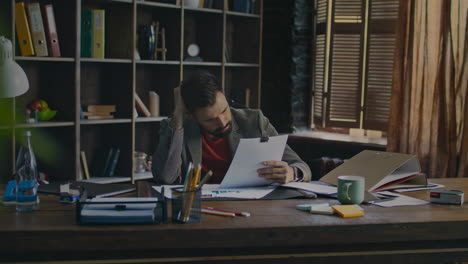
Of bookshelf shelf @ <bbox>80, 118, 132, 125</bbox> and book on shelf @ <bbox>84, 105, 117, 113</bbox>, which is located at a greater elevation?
book on shelf @ <bbox>84, 105, 117, 113</bbox>

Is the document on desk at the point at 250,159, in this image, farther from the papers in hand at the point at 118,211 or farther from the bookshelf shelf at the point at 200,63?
the bookshelf shelf at the point at 200,63

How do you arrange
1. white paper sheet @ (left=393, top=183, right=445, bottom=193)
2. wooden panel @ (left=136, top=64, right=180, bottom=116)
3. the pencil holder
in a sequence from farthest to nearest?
wooden panel @ (left=136, top=64, right=180, bottom=116)
white paper sheet @ (left=393, top=183, right=445, bottom=193)
the pencil holder

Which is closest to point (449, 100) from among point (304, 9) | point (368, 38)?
point (368, 38)

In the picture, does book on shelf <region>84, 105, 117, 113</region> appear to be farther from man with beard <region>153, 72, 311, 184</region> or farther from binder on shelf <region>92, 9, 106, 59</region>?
man with beard <region>153, 72, 311, 184</region>

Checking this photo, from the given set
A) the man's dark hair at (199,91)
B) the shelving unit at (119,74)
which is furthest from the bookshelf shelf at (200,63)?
the man's dark hair at (199,91)

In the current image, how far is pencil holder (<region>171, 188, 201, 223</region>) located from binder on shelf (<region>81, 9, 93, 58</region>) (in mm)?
2334

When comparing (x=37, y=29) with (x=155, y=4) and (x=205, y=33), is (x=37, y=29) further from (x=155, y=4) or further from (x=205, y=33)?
(x=205, y=33)

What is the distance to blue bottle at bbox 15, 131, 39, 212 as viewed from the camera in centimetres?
176

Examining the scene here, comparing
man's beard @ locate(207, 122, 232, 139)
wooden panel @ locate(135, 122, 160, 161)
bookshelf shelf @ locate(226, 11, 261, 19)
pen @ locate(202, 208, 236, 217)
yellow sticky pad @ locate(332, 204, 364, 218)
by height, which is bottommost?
wooden panel @ locate(135, 122, 160, 161)

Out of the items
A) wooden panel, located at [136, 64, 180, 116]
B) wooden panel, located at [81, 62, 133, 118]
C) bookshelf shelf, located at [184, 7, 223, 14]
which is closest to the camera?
wooden panel, located at [81, 62, 133, 118]

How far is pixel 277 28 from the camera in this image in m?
4.54

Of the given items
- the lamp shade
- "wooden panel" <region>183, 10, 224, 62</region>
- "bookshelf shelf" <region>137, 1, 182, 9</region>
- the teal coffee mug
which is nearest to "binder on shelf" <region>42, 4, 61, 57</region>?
"bookshelf shelf" <region>137, 1, 182, 9</region>

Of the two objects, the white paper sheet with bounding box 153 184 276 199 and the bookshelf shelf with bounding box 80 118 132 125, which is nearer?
the white paper sheet with bounding box 153 184 276 199

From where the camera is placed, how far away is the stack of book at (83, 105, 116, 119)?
12.6 ft
